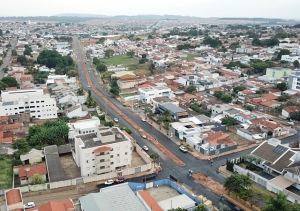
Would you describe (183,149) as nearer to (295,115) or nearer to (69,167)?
(69,167)

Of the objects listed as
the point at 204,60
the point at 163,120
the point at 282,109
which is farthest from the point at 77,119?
the point at 204,60

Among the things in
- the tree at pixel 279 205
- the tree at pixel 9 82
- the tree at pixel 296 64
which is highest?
the tree at pixel 296 64

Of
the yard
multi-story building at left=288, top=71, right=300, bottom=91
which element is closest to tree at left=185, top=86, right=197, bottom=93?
multi-story building at left=288, top=71, right=300, bottom=91

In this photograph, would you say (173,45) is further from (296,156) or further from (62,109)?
(296,156)

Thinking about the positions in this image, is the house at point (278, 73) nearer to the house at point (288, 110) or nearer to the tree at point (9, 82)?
the house at point (288, 110)

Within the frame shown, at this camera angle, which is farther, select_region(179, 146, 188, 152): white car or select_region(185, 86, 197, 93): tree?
select_region(185, 86, 197, 93): tree

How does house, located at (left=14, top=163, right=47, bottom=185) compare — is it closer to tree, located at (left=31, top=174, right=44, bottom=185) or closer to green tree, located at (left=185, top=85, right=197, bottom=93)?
tree, located at (left=31, top=174, right=44, bottom=185)

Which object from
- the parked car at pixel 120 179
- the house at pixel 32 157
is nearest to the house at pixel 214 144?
the parked car at pixel 120 179
